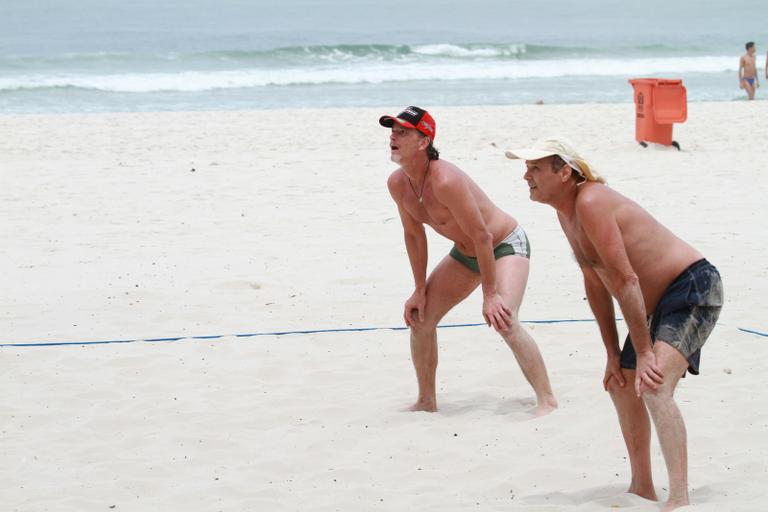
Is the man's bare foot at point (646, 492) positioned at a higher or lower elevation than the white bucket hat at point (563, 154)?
lower

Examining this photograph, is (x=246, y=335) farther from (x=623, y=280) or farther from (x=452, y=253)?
(x=623, y=280)

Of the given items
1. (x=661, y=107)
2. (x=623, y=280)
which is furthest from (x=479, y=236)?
(x=661, y=107)

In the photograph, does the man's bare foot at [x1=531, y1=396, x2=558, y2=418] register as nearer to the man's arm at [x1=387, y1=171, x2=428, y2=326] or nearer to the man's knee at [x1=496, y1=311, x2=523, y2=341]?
the man's knee at [x1=496, y1=311, x2=523, y2=341]

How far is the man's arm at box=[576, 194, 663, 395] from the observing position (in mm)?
3172

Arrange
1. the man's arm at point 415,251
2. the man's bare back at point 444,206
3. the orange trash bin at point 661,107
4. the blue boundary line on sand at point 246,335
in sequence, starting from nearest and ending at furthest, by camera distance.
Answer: the man's bare back at point 444,206
the man's arm at point 415,251
the blue boundary line on sand at point 246,335
the orange trash bin at point 661,107

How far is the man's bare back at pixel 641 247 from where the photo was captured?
10.7 ft

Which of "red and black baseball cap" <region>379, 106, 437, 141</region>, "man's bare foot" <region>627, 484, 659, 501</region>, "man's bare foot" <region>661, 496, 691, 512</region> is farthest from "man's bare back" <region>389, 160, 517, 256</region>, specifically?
"man's bare foot" <region>661, 496, 691, 512</region>

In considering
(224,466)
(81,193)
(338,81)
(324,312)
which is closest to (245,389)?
(224,466)

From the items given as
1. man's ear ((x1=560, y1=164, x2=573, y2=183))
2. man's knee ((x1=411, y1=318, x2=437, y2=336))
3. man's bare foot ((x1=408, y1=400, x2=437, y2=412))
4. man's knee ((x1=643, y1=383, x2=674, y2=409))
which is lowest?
man's bare foot ((x1=408, y1=400, x2=437, y2=412))

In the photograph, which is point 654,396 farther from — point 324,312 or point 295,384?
point 324,312

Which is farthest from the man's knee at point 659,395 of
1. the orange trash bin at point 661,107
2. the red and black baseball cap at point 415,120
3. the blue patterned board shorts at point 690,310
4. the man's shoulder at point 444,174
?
the orange trash bin at point 661,107

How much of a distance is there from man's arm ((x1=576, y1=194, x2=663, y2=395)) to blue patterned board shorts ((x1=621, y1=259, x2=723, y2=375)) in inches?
4.2

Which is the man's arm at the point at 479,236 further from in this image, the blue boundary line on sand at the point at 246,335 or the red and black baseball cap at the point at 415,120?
the blue boundary line on sand at the point at 246,335

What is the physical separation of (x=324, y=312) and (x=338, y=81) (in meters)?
24.5
